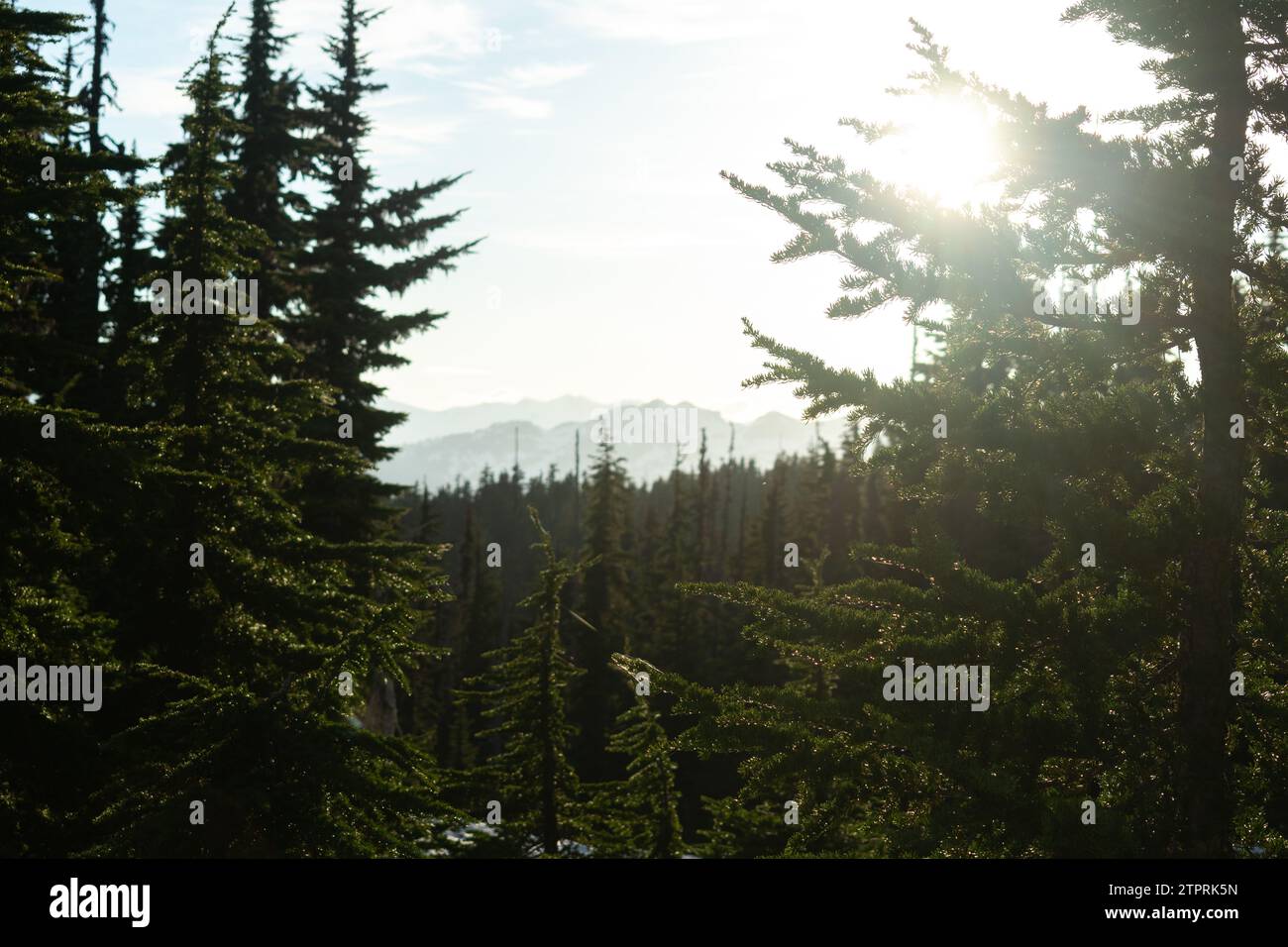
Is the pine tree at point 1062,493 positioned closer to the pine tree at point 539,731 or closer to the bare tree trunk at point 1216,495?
the bare tree trunk at point 1216,495

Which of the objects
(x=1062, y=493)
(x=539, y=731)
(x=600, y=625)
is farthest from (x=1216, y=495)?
(x=600, y=625)

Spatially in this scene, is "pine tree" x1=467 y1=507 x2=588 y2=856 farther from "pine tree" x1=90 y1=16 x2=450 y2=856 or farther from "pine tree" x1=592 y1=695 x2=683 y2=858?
"pine tree" x1=90 y1=16 x2=450 y2=856

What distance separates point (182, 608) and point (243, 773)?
4217 mm

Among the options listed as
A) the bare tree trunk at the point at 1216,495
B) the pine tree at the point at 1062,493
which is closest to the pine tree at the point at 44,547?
the pine tree at the point at 1062,493

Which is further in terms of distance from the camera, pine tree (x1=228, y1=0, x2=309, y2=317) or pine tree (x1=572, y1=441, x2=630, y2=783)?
pine tree (x1=572, y1=441, x2=630, y2=783)

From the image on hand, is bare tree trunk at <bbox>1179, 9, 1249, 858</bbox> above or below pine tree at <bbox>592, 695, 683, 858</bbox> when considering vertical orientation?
above

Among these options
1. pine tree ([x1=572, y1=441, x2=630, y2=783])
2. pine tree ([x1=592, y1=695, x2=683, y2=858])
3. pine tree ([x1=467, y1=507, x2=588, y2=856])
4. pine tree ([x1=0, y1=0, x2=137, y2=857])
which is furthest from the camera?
pine tree ([x1=572, y1=441, x2=630, y2=783])

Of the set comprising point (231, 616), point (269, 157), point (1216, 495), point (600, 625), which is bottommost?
point (600, 625)

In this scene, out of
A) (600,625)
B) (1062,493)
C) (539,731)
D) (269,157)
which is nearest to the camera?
(1062,493)

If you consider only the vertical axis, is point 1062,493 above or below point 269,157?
below

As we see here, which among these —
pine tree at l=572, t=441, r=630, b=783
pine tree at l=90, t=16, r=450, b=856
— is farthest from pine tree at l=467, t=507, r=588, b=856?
pine tree at l=572, t=441, r=630, b=783

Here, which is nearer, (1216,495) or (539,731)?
(1216,495)

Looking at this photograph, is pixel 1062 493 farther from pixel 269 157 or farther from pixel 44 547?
pixel 269 157
